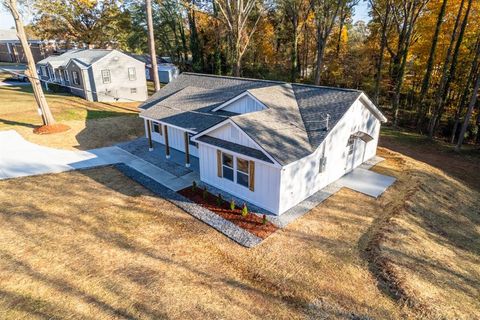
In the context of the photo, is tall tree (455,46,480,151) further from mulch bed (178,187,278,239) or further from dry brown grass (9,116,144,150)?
dry brown grass (9,116,144,150)

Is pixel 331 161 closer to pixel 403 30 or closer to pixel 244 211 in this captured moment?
pixel 244 211

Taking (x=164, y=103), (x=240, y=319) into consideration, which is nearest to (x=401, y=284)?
(x=240, y=319)

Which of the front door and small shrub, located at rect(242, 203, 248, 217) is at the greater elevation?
the front door

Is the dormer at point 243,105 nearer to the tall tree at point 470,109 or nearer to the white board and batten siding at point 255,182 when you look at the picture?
the white board and batten siding at point 255,182

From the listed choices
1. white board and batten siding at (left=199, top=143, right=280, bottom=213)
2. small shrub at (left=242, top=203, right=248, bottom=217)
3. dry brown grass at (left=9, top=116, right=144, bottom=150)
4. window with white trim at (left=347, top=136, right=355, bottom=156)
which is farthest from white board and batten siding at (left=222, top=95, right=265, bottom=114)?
dry brown grass at (left=9, top=116, right=144, bottom=150)

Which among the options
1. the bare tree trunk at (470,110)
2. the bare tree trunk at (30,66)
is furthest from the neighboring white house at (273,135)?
the bare tree trunk at (30,66)

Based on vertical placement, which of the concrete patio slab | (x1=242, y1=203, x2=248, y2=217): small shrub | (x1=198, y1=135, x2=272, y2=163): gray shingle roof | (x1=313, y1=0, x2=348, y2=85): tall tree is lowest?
the concrete patio slab

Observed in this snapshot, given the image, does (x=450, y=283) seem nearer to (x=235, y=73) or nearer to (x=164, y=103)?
(x=164, y=103)
